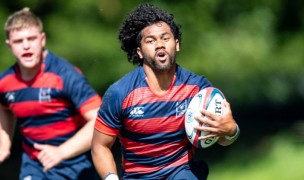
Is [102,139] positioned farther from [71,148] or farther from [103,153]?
[71,148]

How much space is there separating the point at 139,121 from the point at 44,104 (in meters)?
1.51

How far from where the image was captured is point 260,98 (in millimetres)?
14297

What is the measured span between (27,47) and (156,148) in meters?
1.73

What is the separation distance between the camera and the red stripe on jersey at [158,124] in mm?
6754

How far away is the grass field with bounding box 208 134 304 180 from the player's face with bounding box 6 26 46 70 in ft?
14.5

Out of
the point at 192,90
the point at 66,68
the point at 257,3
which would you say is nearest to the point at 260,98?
the point at 257,3

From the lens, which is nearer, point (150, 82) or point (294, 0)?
point (150, 82)

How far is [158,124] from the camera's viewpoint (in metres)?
6.76

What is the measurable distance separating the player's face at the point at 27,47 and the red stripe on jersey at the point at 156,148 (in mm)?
1485

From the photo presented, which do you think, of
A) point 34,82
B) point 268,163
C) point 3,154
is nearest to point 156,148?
point 34,82

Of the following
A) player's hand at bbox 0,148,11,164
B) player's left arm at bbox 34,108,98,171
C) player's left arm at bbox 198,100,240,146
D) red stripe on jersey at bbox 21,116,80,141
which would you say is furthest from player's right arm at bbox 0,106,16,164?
player's left arm at bbox 198,100,240,146

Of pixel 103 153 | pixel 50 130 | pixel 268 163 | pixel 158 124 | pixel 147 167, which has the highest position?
pixel 158 124

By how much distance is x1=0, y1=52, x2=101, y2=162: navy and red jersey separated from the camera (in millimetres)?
7988

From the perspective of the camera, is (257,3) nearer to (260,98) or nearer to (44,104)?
(260,98)
